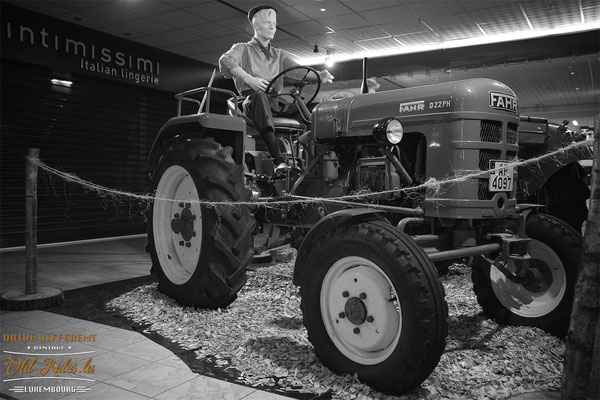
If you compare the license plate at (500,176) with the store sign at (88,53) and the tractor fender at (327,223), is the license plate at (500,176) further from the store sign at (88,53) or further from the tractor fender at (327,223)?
the store sign at (88,53)

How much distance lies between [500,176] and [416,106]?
61 cm

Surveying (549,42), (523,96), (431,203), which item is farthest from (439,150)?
(523,96)

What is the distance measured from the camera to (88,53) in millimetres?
7875

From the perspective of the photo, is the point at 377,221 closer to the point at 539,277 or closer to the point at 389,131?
the point at 389,131

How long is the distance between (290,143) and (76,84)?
5.30 m

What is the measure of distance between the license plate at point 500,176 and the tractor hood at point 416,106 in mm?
276

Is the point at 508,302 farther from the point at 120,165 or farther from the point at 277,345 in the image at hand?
the point at 120,165

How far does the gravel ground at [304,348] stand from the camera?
2.38 metres

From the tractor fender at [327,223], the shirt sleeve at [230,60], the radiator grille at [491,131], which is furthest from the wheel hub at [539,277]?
the shirt sleeve at [230,60]

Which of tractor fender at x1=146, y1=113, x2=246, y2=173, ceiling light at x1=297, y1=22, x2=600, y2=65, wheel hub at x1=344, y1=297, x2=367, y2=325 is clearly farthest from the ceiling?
wheel hub at x1=344, y1=297, x2=367, y2=325

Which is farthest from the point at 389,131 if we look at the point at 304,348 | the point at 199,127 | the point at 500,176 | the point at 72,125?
the point at 72,125

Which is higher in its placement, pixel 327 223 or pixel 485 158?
pixel 485 158

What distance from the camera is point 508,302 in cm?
340

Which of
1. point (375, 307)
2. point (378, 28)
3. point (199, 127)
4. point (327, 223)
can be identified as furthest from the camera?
point (378, 28)
